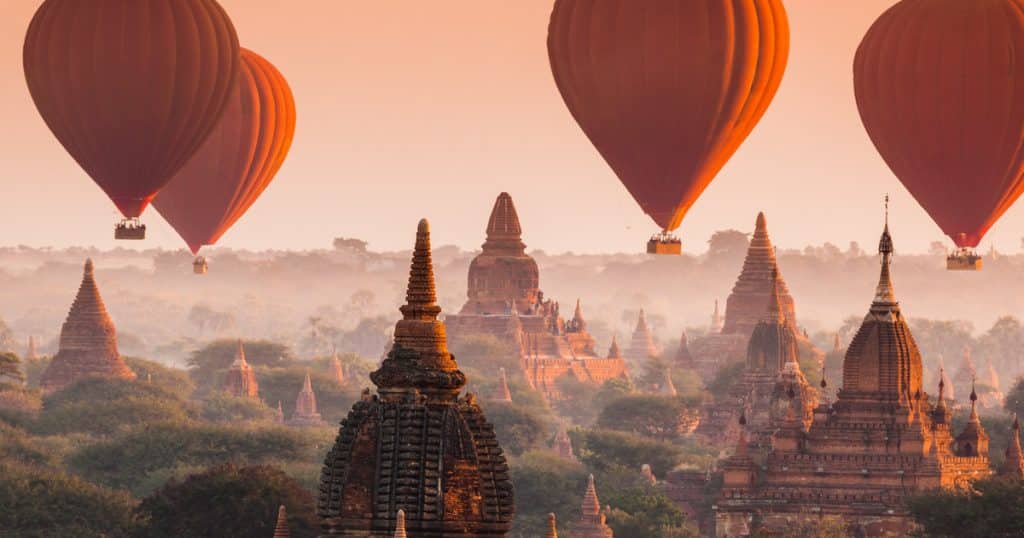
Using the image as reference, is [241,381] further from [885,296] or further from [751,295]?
[885,296]

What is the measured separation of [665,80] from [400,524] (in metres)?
22.0

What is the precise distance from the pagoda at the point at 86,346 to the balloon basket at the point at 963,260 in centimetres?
5103

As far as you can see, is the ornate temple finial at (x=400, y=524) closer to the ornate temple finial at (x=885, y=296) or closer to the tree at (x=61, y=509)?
the tree at (x=61, y=509)

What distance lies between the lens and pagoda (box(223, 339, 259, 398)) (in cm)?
12975

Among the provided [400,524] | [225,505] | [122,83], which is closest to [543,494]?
[225,505]

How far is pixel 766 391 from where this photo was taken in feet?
318

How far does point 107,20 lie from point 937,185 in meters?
14.5

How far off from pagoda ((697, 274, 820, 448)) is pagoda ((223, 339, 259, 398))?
2480 cm

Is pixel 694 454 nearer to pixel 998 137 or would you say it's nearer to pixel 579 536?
pixel 579 536

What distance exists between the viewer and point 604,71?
61.5 meters

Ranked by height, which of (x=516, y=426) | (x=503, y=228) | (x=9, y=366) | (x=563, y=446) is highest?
(x=503, y=228)

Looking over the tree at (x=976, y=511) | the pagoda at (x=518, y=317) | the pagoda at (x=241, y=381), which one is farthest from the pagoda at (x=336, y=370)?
the tree at (x=976, y=511)

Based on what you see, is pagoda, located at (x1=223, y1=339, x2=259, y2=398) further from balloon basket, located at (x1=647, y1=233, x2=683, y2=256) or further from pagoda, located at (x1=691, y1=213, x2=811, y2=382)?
balloon basket, located at (x1=647, y1=233, x2=683, y2=256)

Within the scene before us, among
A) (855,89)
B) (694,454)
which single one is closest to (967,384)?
(694,454)
